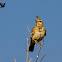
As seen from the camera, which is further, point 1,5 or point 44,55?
point 1,5

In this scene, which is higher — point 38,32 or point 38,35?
point 38,32

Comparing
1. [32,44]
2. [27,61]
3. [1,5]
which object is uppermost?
[1,5]

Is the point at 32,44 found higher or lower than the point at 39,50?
lower

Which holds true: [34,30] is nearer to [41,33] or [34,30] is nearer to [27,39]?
[41,33]

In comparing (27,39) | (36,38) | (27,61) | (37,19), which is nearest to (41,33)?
(36,38)

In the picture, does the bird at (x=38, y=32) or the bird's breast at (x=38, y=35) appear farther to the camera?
the bird's breast at (x=38, y=35)

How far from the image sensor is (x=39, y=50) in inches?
150

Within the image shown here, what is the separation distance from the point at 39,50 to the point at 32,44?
312cm

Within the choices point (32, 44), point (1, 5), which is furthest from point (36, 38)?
point (1, 5)

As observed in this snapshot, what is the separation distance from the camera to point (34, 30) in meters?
5.97

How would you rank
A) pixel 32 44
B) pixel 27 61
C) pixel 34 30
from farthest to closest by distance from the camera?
pixel 32 44
pixel 34 30
pixel 27 61

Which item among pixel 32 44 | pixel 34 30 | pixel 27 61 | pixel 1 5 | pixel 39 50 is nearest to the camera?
pixel 27 61

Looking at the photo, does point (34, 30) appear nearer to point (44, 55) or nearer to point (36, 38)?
point (36, 38)

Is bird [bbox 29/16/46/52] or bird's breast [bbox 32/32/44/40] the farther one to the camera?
bird's breast [bbox 32/32/44/40]
